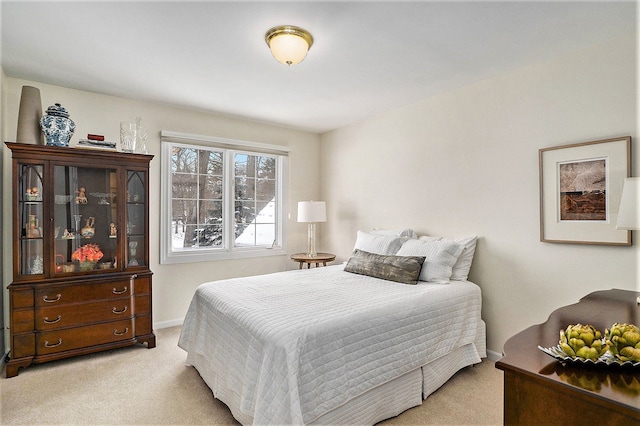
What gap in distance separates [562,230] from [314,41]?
2.27 m

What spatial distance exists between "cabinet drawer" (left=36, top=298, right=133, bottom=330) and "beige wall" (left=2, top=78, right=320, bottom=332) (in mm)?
609

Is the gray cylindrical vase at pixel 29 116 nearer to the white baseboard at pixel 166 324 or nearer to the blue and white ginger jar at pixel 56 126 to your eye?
the blue and white ginger jar at pixel 56 126

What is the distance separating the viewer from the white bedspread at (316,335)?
1631 mm

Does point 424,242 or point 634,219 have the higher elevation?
point 634,219

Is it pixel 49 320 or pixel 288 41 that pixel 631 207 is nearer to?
pixel 288 41

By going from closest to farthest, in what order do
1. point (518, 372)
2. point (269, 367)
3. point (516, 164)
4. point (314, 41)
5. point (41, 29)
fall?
point (518, 372) < point (269, 367) < point (41, 29) < point (314, 41) < point (516, 164)

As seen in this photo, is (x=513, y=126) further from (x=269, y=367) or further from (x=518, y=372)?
(x=269, y=367)

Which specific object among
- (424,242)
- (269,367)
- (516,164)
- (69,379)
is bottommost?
(69,379)

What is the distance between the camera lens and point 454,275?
2879 mm

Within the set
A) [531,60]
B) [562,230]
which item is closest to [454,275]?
[562,230]

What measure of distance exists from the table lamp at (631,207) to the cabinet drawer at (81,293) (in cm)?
368

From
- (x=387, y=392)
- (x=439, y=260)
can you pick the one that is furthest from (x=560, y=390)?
(x=439, y=260)

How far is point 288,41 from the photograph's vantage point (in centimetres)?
212

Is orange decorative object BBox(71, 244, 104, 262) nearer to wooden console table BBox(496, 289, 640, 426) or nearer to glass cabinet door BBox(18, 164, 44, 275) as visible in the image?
glass cabinet door BBox(18, 164, 44, 275)
